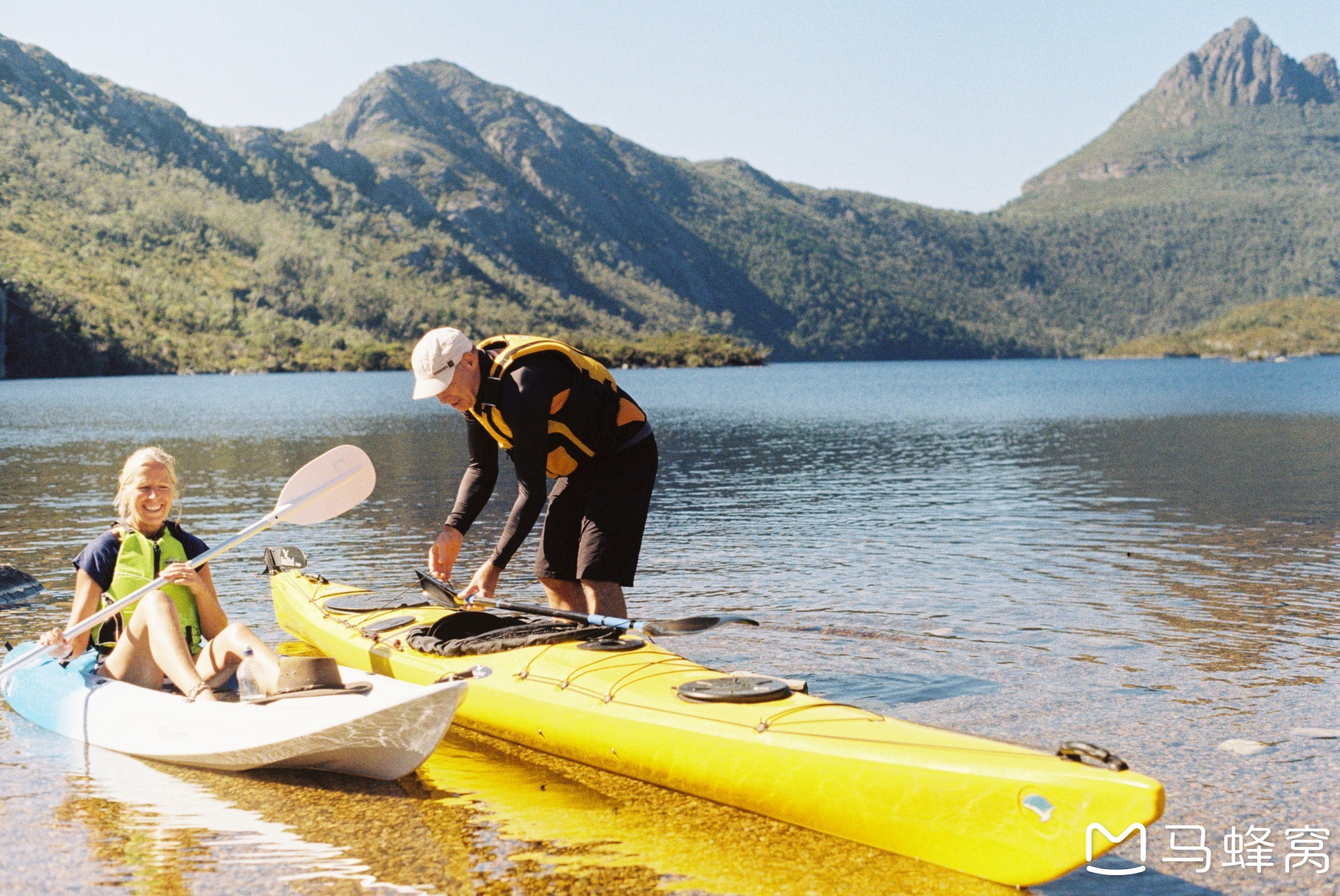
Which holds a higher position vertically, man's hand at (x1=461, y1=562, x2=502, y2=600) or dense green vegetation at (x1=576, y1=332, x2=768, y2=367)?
dense green vegetation at (x1=576, y1=332, x2=768, y2=367)

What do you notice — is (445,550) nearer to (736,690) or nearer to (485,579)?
(485,579)

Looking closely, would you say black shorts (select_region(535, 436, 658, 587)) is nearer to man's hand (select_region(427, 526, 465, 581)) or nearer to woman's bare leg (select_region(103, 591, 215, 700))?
man's hand (select_region(427, 526, 465, 581))

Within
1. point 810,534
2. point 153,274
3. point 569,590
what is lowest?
point 810,534

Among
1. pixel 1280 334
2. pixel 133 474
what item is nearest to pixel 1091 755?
pixel 133 474

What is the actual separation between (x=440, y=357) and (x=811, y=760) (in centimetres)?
268

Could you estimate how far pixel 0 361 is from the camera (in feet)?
321

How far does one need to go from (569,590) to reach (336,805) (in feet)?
6.24


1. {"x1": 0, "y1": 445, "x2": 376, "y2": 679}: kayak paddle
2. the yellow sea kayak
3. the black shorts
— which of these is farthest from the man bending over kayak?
{"x1": 0, "y1": 445, "x2": 376, "y2": 679}: kayak paddle

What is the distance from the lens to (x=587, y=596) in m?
6.89

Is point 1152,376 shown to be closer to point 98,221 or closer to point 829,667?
point 829,667

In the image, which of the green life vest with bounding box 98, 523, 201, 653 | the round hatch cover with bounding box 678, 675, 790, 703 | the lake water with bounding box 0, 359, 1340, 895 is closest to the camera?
the lake water with bounding box 0, 359, 1340, 895

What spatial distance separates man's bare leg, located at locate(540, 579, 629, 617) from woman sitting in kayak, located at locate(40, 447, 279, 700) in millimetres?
1723

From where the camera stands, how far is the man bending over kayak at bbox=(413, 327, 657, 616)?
5.82 meters

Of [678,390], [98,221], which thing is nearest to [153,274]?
[98,221]
